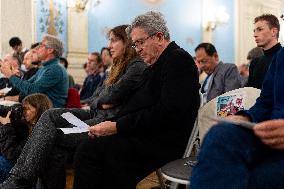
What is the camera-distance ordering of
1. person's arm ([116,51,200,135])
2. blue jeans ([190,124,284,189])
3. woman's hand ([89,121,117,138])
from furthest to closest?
1. woman's hand ([89,121,117,138])
2. person's arm ([116,51,200,135])
3. blue jeans ([190,124,284,189])

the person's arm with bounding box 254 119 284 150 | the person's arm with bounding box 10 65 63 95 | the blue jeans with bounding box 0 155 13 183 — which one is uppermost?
the person's arm with bounding box 254 119 284 150

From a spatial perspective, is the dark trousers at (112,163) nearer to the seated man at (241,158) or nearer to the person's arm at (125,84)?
the person's arm at (125,84)

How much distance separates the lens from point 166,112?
2102mm

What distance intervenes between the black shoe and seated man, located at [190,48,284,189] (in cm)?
161

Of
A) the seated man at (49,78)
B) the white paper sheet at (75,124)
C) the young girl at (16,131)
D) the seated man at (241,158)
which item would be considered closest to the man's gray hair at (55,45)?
the seated man at (49,78)

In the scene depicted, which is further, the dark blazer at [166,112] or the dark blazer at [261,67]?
the dark blazer at [261,67]

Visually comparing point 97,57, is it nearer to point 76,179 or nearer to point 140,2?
point 140,2

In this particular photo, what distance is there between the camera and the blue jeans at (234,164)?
114cm

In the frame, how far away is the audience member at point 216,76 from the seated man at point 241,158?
2.52 metres

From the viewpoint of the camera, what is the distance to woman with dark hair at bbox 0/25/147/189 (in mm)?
2584

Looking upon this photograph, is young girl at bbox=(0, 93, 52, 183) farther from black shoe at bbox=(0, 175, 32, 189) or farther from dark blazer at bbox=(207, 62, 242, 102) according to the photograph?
dark blazer at bbox=(207, 62, 242, 102)

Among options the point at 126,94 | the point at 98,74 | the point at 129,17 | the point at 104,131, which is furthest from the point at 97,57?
the point at 104,131

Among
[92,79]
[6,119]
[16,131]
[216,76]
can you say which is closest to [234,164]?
[16,131]

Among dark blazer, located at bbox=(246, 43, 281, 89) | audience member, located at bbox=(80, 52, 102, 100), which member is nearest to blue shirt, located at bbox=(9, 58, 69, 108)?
dark blazer, located at bbox=(246, 43, 281, 89)
